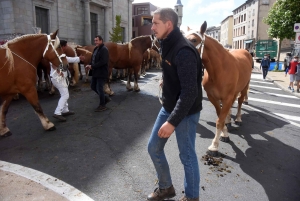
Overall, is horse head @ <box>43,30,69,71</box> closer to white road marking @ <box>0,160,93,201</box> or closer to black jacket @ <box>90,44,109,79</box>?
black jacket @ <box>90,44,109,79</box>

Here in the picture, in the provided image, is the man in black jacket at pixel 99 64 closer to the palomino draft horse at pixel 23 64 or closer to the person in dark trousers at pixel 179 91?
the palomino draft horse at pixel 23 64

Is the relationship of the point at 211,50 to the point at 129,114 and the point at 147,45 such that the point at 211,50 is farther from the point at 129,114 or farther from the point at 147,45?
the point at 147,45

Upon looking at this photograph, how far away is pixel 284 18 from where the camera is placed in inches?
859

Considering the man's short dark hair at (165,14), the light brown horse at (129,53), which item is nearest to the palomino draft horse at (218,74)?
the man's short dark hair at (165,14)

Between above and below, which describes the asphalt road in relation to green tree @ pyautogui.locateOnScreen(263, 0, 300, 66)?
below


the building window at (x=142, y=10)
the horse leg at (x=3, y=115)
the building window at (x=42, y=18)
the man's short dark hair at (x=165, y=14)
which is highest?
the building window at (x=142, y=10)

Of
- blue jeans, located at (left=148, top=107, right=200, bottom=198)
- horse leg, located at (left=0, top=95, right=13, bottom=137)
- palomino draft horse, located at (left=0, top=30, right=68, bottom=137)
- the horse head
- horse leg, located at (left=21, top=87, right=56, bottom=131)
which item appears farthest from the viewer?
the horse head

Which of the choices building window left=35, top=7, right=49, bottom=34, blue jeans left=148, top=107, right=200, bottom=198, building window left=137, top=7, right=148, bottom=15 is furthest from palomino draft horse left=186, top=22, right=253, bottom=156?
building window left=137, top=7, right=148, bottom=15

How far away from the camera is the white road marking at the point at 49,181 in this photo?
9.52ft

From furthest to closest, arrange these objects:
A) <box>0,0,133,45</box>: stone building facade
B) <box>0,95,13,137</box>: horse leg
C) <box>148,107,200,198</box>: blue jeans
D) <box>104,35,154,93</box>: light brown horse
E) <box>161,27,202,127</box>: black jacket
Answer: <box>0,0,133,45</box>: stone building facade < <box>104,35,154,93</box>: light brown horse < <box>0,95,13,137</box>: horse leg < <box>148,107,200,198</box>: blue jeans < <box>161,27,202,127</box>: black jacket

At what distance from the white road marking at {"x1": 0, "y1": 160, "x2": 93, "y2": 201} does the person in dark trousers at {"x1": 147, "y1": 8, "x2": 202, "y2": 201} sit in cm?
108

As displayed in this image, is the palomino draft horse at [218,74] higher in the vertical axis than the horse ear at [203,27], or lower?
lower

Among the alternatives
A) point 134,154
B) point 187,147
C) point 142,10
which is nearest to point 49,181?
point 134,154

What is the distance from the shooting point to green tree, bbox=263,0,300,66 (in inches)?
776
